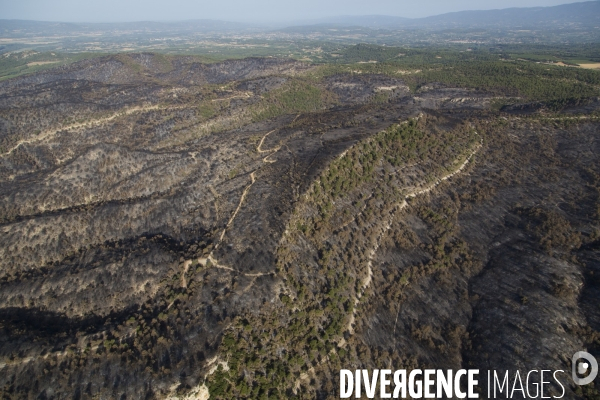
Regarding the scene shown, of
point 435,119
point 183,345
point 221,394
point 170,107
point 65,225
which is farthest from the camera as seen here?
point 170,107

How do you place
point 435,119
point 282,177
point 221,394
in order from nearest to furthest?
point 221,394, point 282,177, point 435,119

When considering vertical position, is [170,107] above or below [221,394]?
above

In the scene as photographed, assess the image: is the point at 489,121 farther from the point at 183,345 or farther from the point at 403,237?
the point at 183,345

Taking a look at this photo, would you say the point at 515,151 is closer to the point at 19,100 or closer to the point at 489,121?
the point at 489,121

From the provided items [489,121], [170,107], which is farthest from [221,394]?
[170,107]

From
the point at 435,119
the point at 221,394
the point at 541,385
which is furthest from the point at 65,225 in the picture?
the point at 435,119

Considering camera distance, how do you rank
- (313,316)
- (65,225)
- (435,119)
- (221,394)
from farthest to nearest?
(435,119), (65,225), (313,316), (221,394)

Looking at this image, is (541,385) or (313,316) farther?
Result: (313,316)

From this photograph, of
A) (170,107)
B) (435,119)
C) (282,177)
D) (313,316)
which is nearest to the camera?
(313,316)

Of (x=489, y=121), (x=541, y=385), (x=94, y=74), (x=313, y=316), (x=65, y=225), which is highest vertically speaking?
(x=94, y=74)
